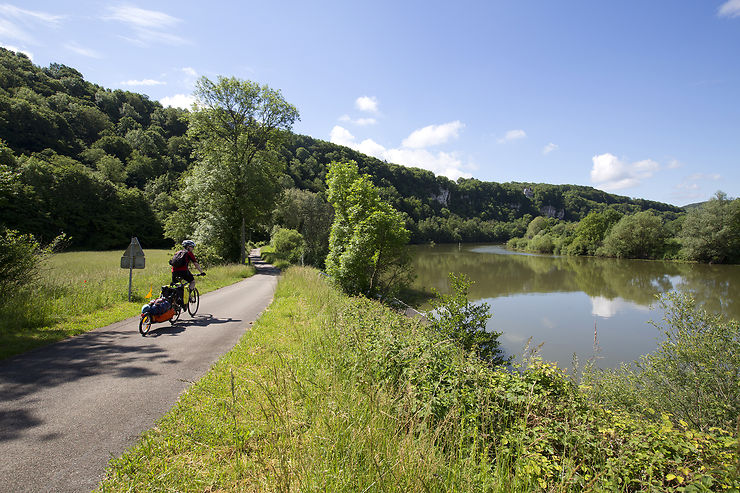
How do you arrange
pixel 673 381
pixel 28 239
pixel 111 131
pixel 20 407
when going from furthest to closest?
pixel 111 131
pixel 28 239
pixel 673 381
pixel 20 407

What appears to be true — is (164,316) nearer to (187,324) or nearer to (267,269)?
(187,324)

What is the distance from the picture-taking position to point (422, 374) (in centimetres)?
397

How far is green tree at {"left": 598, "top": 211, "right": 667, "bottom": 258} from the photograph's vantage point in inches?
2120

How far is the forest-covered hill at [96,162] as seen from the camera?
3947cm

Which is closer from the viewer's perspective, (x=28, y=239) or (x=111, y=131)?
(x=28, y=239)

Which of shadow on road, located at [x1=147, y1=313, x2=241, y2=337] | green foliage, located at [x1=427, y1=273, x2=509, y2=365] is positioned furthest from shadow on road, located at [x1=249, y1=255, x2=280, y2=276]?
green foliage, located at [x1=427, y1=273, x2=509, y2=365]

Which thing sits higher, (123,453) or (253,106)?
(253,106)

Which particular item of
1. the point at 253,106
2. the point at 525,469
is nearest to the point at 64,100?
the point at 253,106

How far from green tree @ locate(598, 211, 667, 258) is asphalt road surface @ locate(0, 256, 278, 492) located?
2695 inches

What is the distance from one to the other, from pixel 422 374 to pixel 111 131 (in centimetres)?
9079

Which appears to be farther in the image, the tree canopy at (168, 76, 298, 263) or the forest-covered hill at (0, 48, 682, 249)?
the forest-covered hill at (0, 48, 682, 249)

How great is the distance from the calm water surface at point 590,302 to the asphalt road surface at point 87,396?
1101 centimetres

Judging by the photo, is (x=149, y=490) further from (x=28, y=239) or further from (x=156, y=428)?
(x=28, y=239)

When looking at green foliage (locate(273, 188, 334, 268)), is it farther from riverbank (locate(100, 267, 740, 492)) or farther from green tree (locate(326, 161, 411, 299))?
riverbank (locate(100, 267, 740, 492))
